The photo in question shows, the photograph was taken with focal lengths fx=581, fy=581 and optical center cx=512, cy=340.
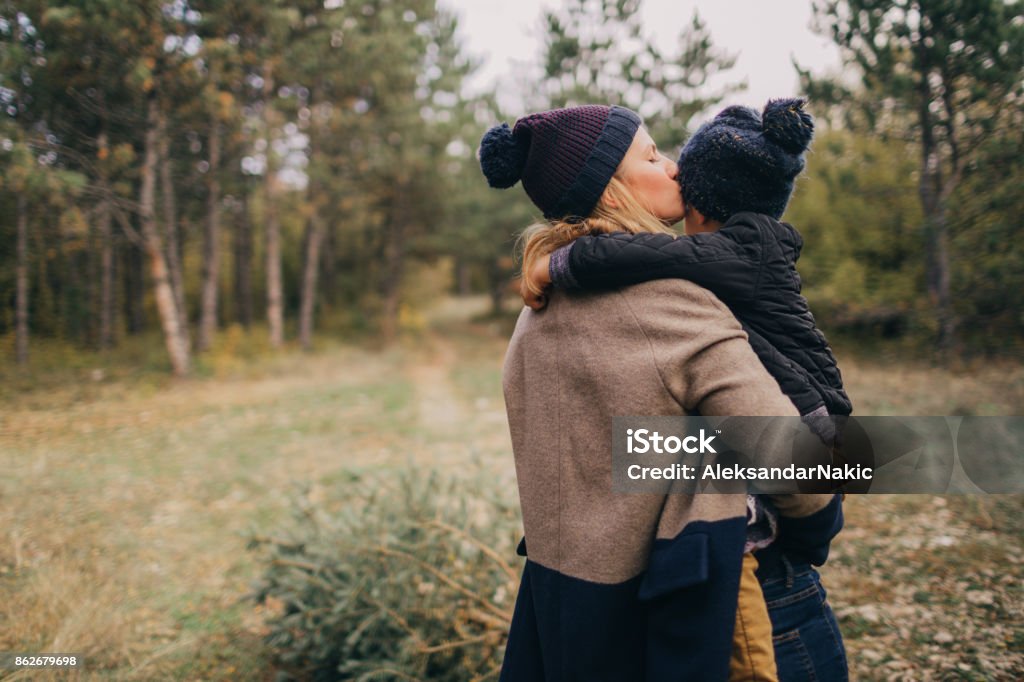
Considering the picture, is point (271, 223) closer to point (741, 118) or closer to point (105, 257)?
point (105, 257)

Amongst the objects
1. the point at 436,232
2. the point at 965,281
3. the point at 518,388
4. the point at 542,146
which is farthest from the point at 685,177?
the point at 436,232

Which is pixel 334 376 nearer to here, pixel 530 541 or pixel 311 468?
pixel 311 468

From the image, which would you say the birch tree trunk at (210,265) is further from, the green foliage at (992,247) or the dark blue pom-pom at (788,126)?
the dark blue pom-pom at (788,126)

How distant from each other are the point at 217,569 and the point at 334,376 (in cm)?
903

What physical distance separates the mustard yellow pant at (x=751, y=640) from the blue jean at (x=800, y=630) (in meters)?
0.10

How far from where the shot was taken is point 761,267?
1261 millimetres

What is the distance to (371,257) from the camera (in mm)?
23219

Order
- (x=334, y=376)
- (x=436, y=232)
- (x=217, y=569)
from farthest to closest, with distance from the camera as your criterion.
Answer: (x=436, y=232) → (x=334, y=376) → (x=217, y=569)

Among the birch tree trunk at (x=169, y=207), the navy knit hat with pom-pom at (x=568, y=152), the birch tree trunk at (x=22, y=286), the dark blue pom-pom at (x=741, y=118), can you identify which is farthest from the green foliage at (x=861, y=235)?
the birch tree trunk at (x=22, y=286)

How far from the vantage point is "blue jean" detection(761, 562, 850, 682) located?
129 cm

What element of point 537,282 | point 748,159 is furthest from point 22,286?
point 748,159

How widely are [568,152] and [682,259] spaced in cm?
40

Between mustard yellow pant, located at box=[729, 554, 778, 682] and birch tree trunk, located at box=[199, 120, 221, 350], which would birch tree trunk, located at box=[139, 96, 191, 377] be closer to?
birch tree trunk, located at box=[199, 120, 221, 350]

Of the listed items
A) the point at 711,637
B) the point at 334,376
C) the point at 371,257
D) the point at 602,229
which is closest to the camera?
the point at 711,637
